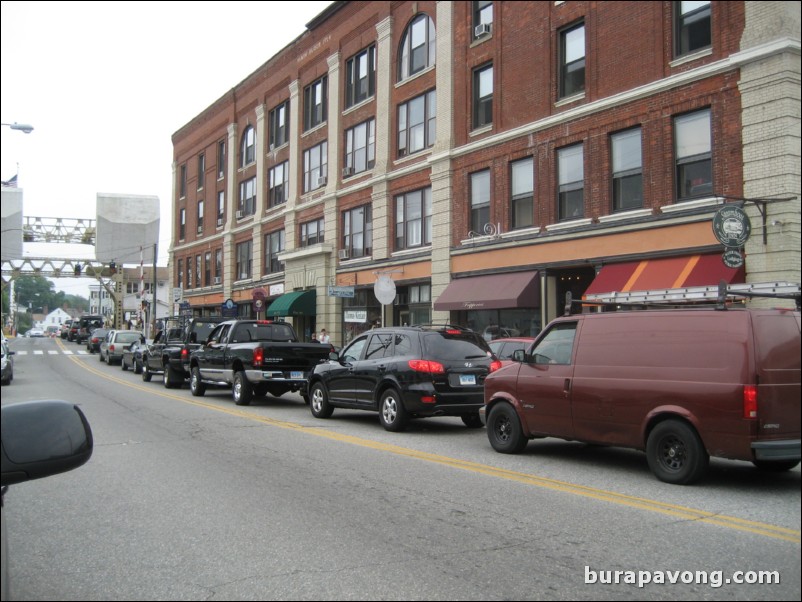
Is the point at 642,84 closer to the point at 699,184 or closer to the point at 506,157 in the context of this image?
the point at 699,184

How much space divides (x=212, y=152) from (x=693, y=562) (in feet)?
156

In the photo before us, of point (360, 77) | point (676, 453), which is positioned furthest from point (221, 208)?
point (676, 453)

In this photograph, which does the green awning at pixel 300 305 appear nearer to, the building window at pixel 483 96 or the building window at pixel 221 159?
the building window at pixel 483 96

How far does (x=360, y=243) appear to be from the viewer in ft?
103

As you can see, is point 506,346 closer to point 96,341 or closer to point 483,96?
point 483,96

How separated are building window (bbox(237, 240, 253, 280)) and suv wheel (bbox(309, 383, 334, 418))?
3035cm

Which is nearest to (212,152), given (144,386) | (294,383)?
(144,386)

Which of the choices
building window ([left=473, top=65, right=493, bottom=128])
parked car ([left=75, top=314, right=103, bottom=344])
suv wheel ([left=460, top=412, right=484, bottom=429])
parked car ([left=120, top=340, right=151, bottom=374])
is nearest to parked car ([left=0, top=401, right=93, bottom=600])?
suv wheel ([left=460, top=412, right=484, bottom=429])

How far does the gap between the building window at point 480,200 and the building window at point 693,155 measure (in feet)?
24.0

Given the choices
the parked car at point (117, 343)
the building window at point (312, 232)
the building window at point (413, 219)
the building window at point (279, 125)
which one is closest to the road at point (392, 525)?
the building window at point (413, 219)

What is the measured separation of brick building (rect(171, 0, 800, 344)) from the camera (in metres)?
15.1

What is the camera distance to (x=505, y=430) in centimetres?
970

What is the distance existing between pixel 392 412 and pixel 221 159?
39.1 meters

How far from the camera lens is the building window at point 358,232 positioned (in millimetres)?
30812
